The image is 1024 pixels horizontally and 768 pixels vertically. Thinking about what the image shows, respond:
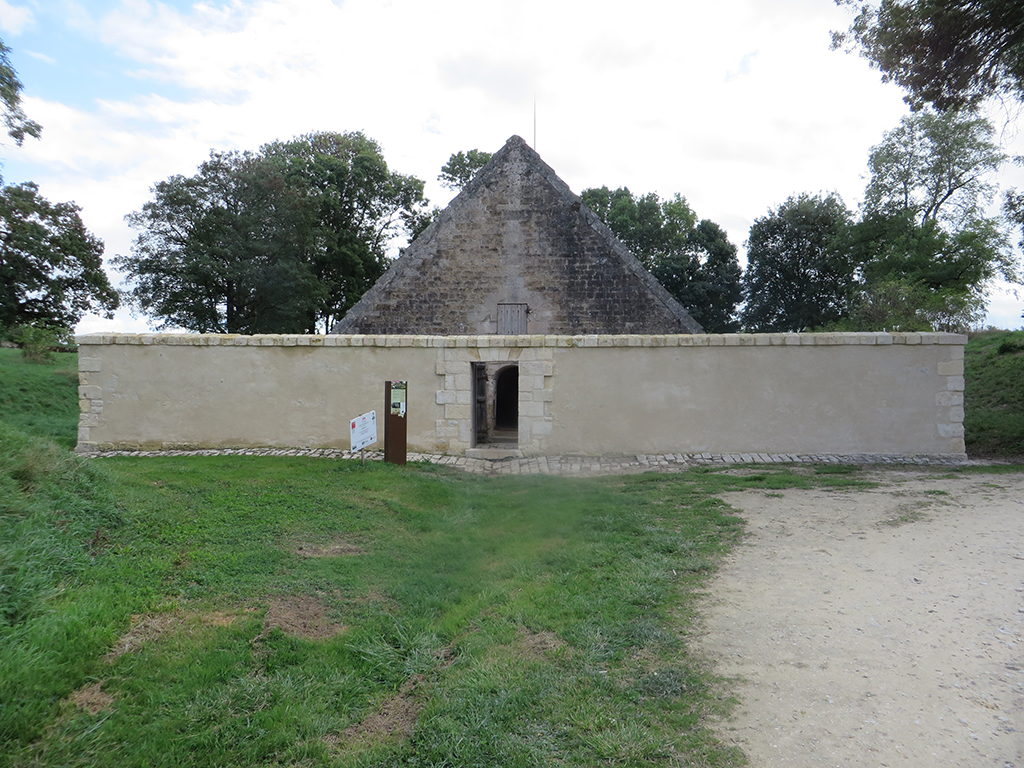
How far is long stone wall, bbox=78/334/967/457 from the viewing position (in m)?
9.81

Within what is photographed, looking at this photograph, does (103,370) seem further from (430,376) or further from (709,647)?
(709,647)

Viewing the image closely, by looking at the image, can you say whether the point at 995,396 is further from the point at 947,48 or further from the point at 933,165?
the point at 933,165

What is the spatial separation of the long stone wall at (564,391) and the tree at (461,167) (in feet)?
85.3

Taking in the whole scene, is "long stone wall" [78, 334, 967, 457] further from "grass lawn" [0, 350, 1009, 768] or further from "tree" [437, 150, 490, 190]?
"tree" [437, 150, 490, 190]

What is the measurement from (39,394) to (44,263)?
3.85 m

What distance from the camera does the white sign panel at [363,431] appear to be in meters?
8.62

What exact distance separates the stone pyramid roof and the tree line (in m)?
6.84

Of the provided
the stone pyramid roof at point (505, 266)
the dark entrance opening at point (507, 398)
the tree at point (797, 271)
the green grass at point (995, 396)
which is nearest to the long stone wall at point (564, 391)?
the green grass at point (995, 396)

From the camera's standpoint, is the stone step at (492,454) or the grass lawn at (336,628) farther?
the stone step at (492,454)

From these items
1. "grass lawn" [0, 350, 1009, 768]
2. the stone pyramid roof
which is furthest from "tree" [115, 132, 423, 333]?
"grass lawn" [0, 350, 1009, 768]

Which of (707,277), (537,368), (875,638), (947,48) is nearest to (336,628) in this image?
(875,638)

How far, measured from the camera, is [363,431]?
28.9 ft

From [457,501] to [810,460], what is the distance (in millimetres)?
5714

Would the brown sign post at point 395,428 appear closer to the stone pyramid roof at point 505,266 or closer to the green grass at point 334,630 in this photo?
the green grass at point 334,630
